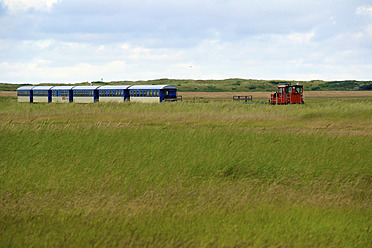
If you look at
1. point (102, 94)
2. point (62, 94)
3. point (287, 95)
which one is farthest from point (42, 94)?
point (287, 95)

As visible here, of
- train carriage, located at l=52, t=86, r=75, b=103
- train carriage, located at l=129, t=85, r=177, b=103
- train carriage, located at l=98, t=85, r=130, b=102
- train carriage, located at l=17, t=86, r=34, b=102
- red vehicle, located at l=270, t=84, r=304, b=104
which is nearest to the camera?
red vehicle, located at l=270, t=84, r=304, b=104

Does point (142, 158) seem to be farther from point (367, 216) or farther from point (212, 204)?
point (367, 216)

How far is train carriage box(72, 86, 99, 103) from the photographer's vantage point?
62.6 m

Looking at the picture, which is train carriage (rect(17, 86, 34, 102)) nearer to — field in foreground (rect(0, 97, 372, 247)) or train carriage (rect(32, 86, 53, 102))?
train carriage (rect(32, 86, 53, 102))

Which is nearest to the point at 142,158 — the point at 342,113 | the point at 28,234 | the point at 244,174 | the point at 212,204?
the point at 244,174

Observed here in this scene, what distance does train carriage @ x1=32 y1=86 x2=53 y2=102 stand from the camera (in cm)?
6757

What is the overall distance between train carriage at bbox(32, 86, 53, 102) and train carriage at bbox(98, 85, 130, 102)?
10839 millimetres

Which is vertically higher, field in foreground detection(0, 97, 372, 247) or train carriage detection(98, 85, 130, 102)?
train carriage detection(98, 85, 130, 102)

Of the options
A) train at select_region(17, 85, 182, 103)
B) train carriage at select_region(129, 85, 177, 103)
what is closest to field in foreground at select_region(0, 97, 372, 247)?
train carriage at select_region(129, 85, 177, 103)

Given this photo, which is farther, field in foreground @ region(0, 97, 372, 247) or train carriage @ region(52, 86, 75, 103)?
train carriage @ region(52, 86, 75, 103)

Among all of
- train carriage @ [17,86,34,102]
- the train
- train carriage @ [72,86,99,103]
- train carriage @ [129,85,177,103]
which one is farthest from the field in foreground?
train carriage @ [17,86,34,102]

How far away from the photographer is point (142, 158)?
1329 cm

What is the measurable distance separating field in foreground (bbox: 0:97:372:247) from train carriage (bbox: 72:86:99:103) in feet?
150

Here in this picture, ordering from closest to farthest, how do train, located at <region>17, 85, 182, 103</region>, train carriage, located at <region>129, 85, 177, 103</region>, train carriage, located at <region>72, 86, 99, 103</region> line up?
train carriage, located at <region>129, 85, 177, 103</region>
train, located at <region>17, 85, 182, 103</region>
train carriage, located at <region>72, 86, 99, 103</region>
